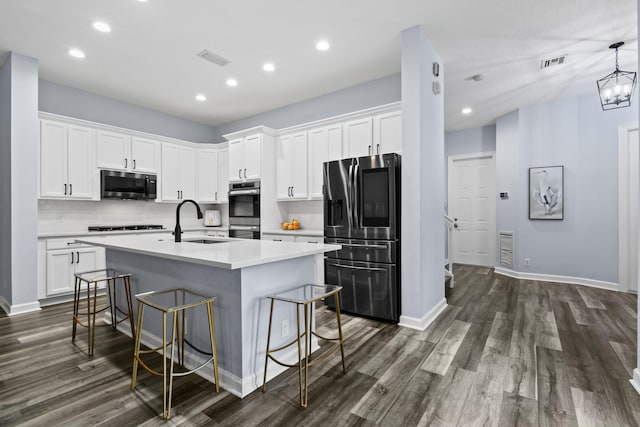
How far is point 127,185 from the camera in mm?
4758

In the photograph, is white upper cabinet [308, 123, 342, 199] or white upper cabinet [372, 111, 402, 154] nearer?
white upper cabinet [372, 111, 402, 154]

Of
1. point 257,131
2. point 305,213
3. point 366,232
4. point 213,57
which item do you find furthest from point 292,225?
point 213,57

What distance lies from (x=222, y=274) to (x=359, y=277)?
1725 mm

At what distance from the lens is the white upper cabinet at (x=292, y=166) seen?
4.69 meters

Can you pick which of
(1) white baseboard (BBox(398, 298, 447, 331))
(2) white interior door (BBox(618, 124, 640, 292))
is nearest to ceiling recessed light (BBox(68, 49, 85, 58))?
(1) white baseboard (BBox(398, 298, 447, 331))

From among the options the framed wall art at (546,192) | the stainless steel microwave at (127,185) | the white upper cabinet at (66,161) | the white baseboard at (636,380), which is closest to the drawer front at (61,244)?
the white upper cabinet at (66,161)

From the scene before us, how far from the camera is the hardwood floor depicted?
177 centimetres

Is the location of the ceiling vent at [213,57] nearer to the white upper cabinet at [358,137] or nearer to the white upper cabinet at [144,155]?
the white upper cabinet at [358,137]

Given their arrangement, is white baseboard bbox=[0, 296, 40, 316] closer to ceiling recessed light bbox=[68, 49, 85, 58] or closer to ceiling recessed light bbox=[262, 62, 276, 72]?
ceiling recessed light bbox=[68, 49, 85, 58]

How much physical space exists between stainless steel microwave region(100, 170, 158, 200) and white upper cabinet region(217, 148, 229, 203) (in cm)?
109

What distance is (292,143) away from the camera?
15.8 ft

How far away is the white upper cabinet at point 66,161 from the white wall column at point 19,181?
0.32m

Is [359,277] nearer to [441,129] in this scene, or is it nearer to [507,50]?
[441,129]

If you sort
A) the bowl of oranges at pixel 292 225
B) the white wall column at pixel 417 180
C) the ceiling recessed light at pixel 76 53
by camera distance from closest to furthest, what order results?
1. the white wall column at pixel 417 180
2. the ceiling recessed light at pixel 76 53
3. the bowl of oranges at pixel 292 225
